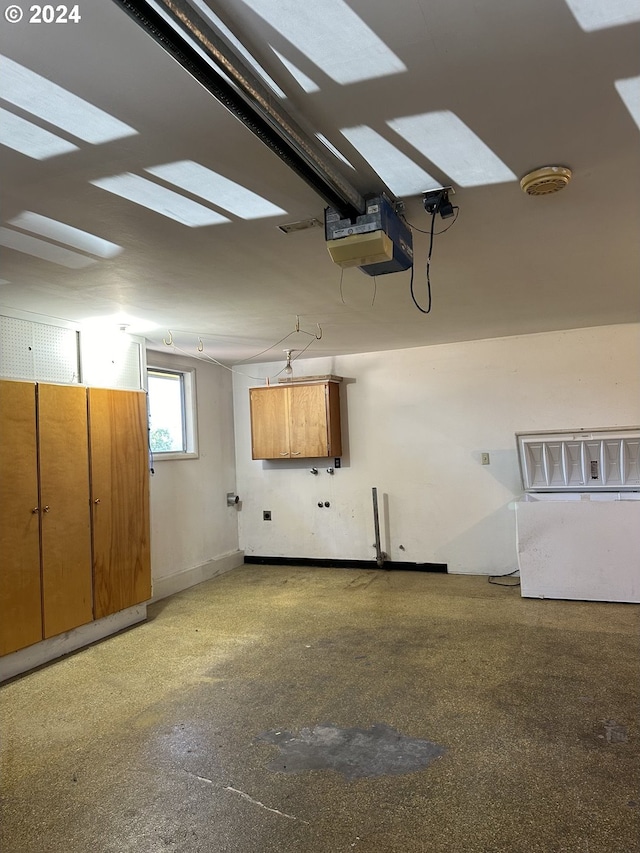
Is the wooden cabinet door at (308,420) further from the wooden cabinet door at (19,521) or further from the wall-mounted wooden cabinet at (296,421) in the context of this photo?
the wooden cabinet door at (19,521)

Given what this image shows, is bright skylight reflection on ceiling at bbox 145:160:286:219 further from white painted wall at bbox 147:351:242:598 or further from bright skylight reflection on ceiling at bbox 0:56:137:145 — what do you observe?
white painted wall at bbox 147:351:242:598

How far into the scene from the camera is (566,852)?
5.89 ft

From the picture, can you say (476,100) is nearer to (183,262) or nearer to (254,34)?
(254,34)

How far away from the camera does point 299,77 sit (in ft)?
4.81

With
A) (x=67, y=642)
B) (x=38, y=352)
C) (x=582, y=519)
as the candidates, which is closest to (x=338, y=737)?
(x=67, y=642)

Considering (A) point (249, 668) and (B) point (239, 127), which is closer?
(B) point (239, 127)

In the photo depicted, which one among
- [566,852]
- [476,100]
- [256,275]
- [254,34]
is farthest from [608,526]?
[254,34]

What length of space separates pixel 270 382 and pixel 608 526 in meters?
3.98

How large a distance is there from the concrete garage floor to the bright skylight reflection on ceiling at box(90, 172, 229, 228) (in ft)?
8.11

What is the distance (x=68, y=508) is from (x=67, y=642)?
39.4 inches

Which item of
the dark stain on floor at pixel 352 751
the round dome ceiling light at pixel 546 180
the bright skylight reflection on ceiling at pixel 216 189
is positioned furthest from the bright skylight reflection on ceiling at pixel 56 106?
the dark stain on floor at pixel 352 751

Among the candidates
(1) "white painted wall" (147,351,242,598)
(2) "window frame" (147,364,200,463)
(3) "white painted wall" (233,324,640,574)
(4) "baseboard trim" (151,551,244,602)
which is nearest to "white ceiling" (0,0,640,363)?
(3) "white painted wall" (233,324,640,574)

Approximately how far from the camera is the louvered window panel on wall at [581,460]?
16.2 ft

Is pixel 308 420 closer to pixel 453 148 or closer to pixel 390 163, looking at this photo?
pixel 390 163
